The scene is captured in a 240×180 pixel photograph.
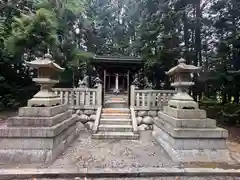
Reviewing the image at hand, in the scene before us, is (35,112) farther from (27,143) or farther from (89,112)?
(89,112)

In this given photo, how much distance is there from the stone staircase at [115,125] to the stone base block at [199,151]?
6.80 feet

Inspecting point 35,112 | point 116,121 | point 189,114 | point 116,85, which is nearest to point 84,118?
point 116,121

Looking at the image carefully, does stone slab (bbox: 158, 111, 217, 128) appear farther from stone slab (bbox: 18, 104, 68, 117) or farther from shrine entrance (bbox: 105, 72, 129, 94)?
shrine entrance (bbox: 105, 72, 129, 94)

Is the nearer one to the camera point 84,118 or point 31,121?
point 31,121

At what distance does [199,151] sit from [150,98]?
3.89 m

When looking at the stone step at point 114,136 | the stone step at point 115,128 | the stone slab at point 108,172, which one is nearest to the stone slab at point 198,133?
the stone slab at point 108,172

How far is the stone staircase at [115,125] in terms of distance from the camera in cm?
590

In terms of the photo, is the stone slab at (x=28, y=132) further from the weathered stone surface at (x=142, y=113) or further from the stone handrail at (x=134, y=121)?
the weathered stone surface at (x=142, y=113)

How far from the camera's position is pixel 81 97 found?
766cm

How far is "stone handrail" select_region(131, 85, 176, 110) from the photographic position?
765 cm

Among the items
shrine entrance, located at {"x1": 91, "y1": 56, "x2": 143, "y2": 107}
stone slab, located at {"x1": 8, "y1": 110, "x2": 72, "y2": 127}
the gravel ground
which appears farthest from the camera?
shrine entrance, located at {"x1": 91, "y1": 56, "x2": 143, "y2": 107}

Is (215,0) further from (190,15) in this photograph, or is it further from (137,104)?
(137,104)

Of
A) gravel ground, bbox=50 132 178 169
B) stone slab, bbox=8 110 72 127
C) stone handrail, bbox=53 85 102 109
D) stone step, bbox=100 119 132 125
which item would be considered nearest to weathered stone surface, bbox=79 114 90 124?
stone handrail, bbox=53 85 102 109

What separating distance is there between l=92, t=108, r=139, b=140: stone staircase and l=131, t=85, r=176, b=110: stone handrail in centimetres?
58
